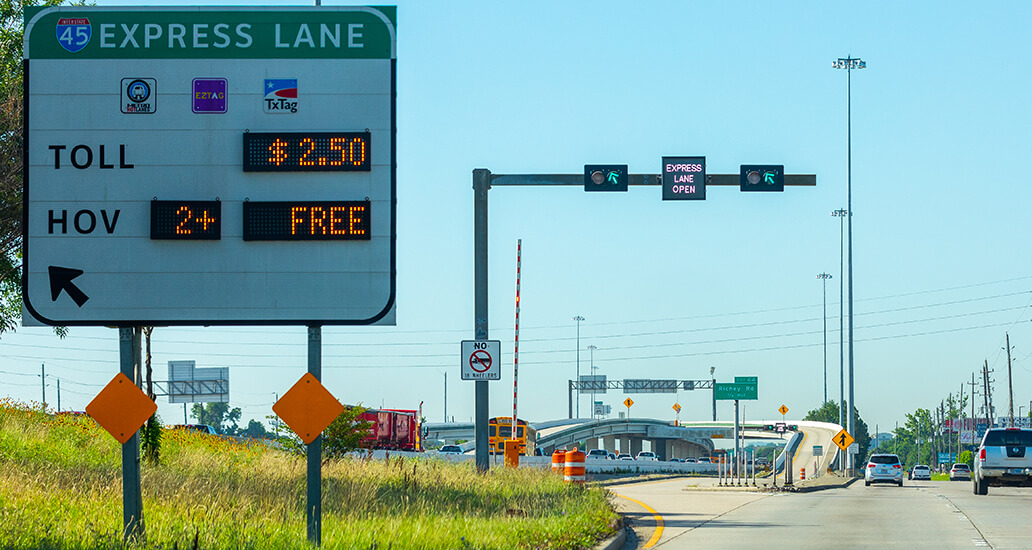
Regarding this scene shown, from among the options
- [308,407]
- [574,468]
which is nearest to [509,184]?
[574,468]

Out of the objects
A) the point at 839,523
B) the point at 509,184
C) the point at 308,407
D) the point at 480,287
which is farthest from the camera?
the point at 509,184

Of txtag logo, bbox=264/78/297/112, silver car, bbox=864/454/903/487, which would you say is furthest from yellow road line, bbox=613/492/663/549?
silver car, bbox=864/454/903/487

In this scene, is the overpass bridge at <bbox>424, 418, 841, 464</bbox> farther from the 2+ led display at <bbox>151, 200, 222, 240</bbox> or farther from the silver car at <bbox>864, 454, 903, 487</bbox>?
the 2+ led display at <bbox>151, 200, 222, 240</bbox>

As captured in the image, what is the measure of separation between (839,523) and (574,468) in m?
4.89

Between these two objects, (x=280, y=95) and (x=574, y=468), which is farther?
(x=574, y=468)

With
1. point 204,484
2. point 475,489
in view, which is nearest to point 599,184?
point 475,489

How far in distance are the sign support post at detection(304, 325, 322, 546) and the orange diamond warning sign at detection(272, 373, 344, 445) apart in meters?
0.15

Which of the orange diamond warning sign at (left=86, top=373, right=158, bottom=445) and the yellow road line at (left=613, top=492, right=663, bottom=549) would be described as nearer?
the orange diamond warning sign at (left=86, top=373, right=158, bottom=445)

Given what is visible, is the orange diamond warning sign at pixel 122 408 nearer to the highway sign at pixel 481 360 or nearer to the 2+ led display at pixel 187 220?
the 2+ led display at pixel 187 220

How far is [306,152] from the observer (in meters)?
13.1

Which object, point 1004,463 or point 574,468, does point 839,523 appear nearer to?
point 574,468

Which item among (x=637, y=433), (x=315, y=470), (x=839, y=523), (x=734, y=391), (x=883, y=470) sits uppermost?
(x=315, y=470)

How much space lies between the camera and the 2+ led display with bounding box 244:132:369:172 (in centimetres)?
1304

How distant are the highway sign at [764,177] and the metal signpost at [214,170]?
1410 centimetres
